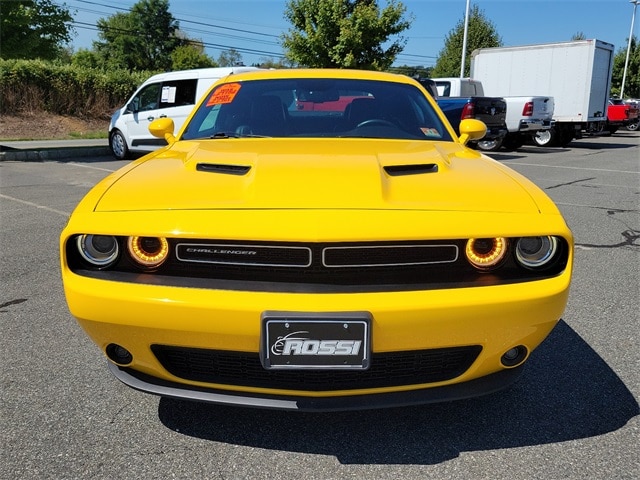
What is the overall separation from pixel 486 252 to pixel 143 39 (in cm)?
7214

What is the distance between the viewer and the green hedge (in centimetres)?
1953

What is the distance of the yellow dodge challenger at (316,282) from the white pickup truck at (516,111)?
553 inches

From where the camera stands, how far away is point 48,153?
12.6m

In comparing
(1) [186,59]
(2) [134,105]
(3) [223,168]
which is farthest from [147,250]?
(1) [186,59]

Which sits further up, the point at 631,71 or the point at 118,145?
the point at 631,71

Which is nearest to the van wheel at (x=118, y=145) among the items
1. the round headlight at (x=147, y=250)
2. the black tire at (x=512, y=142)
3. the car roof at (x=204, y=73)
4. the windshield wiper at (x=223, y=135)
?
the car roof at (x=204, y=73)

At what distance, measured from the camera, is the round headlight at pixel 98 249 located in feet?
6.33

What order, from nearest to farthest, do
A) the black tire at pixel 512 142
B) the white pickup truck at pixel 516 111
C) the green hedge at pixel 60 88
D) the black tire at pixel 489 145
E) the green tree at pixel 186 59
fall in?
the white pickup truck at pixel 516 111
the black tire at pixel 489 145
the black tire at pixel 512 142
the green hedge at pixel 60 88
the green tree at pixel 186 59

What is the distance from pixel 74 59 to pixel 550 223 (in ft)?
247

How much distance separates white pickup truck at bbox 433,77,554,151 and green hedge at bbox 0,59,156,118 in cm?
1394

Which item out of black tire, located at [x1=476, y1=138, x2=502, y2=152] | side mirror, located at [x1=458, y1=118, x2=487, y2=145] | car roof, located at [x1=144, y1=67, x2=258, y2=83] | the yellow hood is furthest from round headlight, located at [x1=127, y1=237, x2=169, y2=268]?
black tire, located at [x1=476, y1=138, x2=502, y2=152]

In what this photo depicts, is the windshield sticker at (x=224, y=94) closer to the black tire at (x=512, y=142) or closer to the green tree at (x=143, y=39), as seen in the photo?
the black tire at (x=512, y=142)

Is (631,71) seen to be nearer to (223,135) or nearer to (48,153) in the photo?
(48,153)

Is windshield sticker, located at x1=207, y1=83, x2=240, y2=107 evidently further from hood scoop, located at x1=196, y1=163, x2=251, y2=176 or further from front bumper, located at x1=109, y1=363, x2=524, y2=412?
front bumper, located at x1=109, y1=363, x2=524, y2=412
